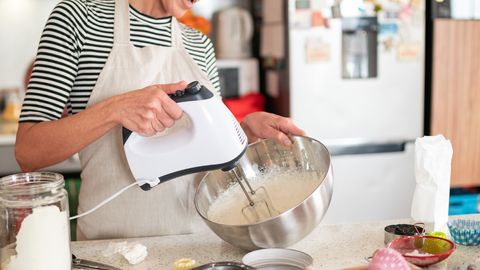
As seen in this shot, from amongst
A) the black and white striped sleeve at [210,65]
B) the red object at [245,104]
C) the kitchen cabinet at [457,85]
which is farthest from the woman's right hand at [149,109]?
the kitchen cabinet at [457,85]

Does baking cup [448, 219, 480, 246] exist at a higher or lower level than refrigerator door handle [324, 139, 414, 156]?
higher

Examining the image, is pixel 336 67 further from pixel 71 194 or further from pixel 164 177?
pixel 164 177

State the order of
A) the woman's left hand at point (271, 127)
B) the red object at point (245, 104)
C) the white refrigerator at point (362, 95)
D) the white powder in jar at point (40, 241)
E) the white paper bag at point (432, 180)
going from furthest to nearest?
the red object at point (245, 104) < the white refrigerator at point (362, 95) < the woman's left hand at point (271, 127) < the white paper bag at point (432, 180) < the white powder in jar at point (40, 241)

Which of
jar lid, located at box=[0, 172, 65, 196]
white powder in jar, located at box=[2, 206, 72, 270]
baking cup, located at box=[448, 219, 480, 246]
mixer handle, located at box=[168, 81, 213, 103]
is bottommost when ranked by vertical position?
baking cup, located at box=[448, 219, 480, 246]

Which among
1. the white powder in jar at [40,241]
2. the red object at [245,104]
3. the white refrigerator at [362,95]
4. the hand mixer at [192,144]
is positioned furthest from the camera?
the red object at [245,104]

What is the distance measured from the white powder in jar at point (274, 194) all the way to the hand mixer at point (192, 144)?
18cm

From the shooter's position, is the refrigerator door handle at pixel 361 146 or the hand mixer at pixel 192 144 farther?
the refrigerator door handle at pixel 361 146

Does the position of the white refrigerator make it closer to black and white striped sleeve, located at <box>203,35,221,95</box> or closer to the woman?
black and white striped sleeve, located at <box>203,35,221,95</box>

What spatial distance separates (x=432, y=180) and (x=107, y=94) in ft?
2.45

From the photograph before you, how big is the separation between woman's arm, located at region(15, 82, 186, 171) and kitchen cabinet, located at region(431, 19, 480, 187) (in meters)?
2.02

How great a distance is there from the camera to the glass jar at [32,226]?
94 cm

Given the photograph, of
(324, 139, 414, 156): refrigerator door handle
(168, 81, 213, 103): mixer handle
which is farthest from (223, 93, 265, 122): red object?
(168, 81, 213, 103): mixer handle

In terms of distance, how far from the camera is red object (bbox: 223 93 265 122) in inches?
119

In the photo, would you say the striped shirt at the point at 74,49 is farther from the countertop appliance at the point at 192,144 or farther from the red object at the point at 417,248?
the red object at the point at 417,248
